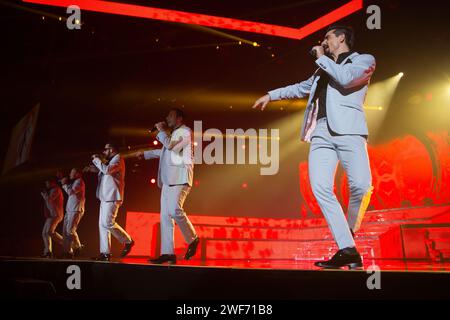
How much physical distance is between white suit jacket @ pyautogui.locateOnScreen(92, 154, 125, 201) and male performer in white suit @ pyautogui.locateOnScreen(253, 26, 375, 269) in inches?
126

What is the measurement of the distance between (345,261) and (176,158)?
2.24 m

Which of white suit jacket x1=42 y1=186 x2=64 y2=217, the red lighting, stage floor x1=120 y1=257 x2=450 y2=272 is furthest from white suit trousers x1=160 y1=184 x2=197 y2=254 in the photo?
white suit jacket x1=42 y1=186 x2=64 y2=217

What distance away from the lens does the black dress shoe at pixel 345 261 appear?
255cm

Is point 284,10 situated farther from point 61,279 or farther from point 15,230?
point 15,230

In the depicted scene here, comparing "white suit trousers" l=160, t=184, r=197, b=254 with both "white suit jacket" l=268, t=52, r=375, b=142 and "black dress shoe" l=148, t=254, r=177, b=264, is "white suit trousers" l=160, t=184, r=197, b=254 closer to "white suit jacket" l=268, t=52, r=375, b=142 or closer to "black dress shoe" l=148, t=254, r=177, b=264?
"black dress shoe" l=148, t=254, r=177, b=264

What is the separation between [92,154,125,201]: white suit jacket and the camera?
16.9 ft

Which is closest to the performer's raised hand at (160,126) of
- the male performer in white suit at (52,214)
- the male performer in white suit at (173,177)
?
the male performer in white suit at (173,177)

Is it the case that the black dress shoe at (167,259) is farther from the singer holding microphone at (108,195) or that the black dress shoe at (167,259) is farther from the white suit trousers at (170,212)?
the singer holding microphone at (108,195)

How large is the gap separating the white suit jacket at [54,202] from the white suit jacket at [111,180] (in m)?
2.77

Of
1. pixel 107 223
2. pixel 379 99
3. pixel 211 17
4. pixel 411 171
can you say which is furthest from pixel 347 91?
pixel 379 99

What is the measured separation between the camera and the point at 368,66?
2.81m

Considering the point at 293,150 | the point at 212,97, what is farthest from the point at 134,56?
the point at 293,150
